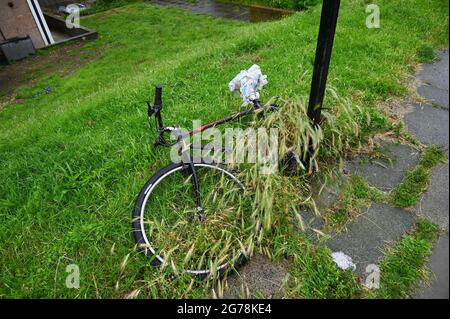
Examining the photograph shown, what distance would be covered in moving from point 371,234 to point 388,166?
105cm

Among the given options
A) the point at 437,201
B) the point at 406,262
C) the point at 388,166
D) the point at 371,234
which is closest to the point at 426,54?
the point at 388,166

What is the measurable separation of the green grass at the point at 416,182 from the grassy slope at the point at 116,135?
1254mm

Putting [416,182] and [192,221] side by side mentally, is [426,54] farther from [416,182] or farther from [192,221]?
[192,221]

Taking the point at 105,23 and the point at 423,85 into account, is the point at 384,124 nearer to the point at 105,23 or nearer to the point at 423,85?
the point at 423,85

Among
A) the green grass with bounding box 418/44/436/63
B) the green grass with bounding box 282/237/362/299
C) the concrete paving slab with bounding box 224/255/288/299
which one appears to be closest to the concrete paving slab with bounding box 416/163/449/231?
the green grass with bounding box 282/237/362/299

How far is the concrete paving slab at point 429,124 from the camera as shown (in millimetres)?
3861

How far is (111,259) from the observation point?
9.07 feet

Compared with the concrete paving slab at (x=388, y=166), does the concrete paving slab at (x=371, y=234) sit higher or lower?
lower

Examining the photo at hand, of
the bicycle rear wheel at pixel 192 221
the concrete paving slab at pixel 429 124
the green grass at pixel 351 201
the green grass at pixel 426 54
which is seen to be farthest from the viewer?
the green grass at pixel 426 54

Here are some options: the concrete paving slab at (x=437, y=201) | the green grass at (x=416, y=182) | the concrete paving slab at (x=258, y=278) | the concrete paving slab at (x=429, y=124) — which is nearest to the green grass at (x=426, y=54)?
the concrete paving slab at (x=429, y=124)

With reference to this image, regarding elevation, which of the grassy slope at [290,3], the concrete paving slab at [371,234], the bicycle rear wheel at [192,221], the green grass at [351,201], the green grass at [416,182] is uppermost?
the bicycle rear wheel at [192,221]

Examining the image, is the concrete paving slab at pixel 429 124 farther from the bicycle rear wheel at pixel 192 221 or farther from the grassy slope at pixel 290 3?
the grassy slope at pixel 290 3

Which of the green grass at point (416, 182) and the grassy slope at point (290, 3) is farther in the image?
the grassy slope at point (290, 3)

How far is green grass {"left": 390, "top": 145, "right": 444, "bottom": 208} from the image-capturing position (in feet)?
10.2
